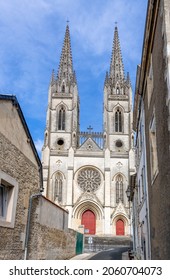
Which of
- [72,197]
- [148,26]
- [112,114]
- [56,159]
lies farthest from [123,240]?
[148,26]

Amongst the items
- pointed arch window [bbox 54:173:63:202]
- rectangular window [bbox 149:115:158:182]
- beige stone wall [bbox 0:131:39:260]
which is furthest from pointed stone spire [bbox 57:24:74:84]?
rectangular window [bbox 149:115:158:182]

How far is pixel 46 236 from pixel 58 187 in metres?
28.8

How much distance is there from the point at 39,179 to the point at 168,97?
21.1ft

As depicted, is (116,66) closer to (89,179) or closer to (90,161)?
(90,161)

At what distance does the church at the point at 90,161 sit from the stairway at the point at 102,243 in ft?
13.8

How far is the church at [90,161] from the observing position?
128 feet

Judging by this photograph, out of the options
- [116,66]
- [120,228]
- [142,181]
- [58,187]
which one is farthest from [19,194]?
[116,66]

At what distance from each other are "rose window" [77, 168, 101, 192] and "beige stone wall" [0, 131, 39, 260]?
31.0 m

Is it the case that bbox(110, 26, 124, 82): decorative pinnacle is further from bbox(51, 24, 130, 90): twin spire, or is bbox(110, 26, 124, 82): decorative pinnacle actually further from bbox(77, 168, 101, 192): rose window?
bbox(77, 168, 101, 192): rose window

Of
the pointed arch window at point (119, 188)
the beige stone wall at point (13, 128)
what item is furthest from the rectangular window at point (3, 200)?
the pointed arch window at point (119, 188)

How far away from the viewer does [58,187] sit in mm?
40156

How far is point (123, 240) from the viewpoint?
33.7 meters

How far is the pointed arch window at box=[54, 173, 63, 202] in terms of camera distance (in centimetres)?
3950

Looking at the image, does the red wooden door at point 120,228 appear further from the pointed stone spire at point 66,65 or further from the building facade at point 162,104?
the building facade at point 162,104
